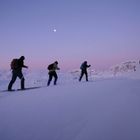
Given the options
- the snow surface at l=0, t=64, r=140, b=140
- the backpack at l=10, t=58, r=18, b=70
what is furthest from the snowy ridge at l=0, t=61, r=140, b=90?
the snow surface at l=0, t=64, r=140, b=140

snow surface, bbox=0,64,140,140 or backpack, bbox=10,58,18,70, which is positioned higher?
backpack, bbox=10,58,18,70

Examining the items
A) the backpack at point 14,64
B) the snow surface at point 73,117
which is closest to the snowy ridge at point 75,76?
the backpack at point 14,64

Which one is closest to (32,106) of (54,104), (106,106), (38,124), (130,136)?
(54,104)

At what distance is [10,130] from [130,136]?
2.91 metres

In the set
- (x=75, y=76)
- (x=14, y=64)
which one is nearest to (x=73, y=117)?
(x=14, y=64)

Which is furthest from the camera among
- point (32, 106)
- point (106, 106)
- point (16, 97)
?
point (16, 97)

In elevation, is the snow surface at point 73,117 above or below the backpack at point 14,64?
below

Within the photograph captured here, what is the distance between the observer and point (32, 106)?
7961mm

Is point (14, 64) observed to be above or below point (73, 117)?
above

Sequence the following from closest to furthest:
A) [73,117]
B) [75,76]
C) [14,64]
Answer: [73,117], [14,64], [75,76]

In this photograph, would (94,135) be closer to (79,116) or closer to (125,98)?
(79,116)

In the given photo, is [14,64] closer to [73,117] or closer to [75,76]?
[73,117]

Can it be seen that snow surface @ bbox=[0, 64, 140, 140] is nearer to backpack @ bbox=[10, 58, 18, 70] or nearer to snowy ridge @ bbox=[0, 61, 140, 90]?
backpack @ bbox=[10, 58, 18, 70]

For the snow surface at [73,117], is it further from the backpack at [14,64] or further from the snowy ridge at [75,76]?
the snowy ridge at [75,76]
